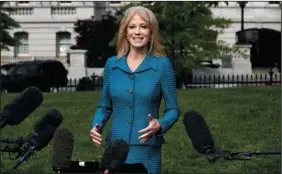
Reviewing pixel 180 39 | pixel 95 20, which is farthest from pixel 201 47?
pixel 95 20

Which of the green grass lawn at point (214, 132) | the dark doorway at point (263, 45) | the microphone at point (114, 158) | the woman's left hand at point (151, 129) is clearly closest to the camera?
the microphone at point (114, 158)

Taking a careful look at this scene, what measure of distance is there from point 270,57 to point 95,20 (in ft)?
48.7

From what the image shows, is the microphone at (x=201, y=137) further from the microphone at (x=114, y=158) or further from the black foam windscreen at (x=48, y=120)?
the black foam windscreen at (x=48, y=120)

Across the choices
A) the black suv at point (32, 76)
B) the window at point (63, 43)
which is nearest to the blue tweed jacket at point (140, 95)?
the black suv at point (32, 76)

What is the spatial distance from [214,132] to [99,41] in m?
31.4

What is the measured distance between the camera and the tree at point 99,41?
137ft

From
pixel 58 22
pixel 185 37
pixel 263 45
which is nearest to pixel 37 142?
pixel 185 37

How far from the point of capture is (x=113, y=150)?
2756mm

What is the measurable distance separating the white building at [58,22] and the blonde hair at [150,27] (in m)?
45.8

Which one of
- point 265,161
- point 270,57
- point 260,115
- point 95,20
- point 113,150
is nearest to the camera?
point 113,150

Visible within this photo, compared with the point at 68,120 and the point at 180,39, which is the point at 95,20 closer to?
the point at 180,39

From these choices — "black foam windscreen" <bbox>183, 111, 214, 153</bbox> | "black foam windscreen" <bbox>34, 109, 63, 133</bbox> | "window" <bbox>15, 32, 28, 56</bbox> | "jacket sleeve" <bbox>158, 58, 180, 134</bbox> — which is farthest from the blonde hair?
"window" <bbox>15, 32, 28, 56</bbox>

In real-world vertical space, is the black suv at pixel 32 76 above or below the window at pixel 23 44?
below

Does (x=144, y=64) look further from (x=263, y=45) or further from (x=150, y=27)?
(x=263, y=45)
